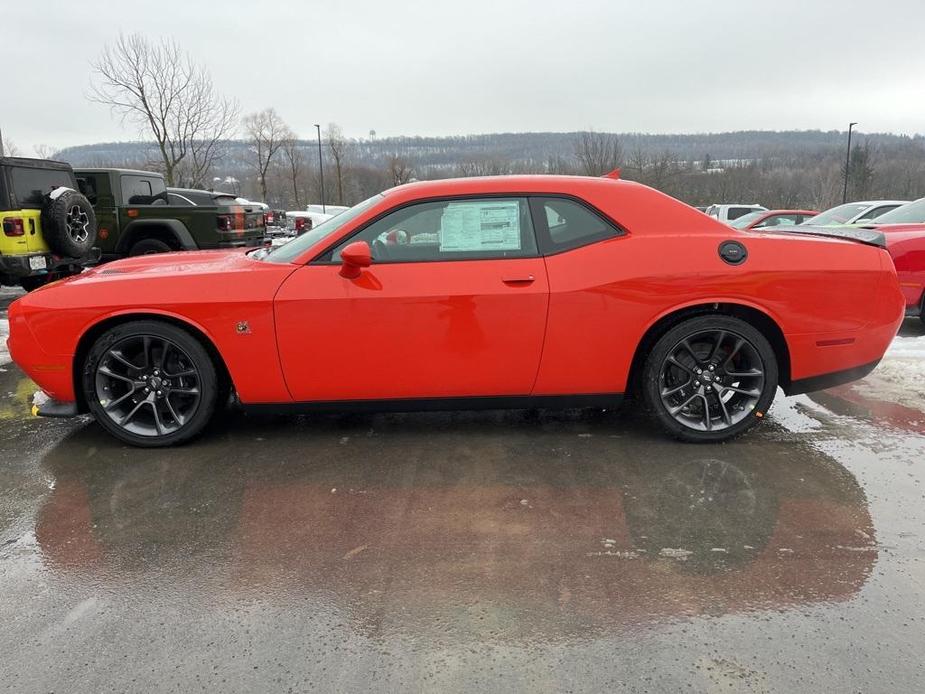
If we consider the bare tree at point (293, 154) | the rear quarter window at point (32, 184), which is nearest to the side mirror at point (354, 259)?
the rear quarter window at point (32, 184)

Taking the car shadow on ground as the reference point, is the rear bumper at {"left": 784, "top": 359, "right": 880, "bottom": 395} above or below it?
above

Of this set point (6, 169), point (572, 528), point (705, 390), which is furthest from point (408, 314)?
point (6, 169)

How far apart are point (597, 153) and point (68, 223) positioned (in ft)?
120

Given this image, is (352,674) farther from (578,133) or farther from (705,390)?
(578,133)

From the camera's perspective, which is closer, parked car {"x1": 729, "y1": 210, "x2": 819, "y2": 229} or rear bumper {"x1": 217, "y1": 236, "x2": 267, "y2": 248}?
rear bumper {"x1": 217, "y1": 236, "x2": 267, "y2": 248}

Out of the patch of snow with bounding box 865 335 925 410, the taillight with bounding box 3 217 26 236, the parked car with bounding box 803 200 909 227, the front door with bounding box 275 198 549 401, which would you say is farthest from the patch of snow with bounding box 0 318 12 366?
the parked car with bounding box 803 200 909 227

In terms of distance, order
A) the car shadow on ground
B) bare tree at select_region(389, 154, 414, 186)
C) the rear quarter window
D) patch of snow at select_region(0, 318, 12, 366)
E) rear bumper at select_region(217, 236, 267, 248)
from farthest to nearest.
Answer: bare tree at select_region(389, 154, 414, 186) < rear bumper at select_region(217, 236, 267, 248) < the rear quarter window < patch of snow at select_region(0, 318, 12, 366) < the car shadow on ground

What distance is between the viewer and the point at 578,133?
45.2m

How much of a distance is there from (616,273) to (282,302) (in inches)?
72.4

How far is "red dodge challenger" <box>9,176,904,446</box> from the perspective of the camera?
337 centimetres

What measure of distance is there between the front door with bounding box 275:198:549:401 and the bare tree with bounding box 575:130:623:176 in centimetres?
3576

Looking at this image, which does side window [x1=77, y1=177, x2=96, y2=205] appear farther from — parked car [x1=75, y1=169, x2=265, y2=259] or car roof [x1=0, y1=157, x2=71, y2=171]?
car roof [x1=0, y1=157, x2=71, y2=171]

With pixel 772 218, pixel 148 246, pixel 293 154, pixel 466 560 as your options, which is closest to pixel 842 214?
pixel 772 218

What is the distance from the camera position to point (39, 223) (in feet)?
25.4
